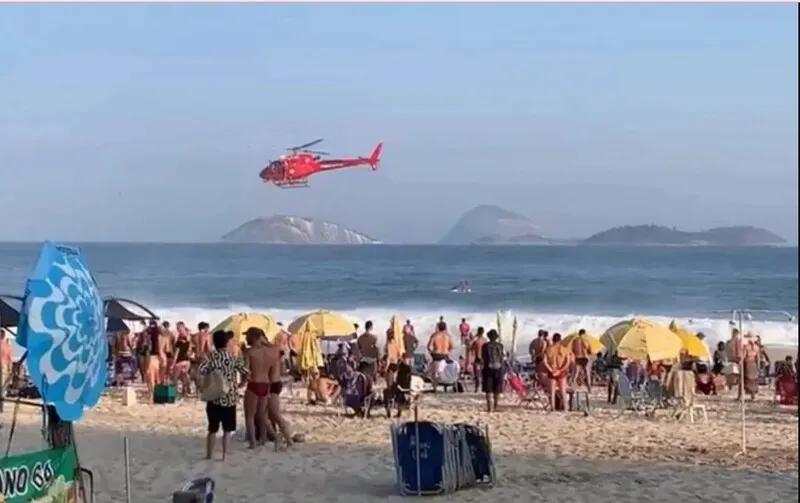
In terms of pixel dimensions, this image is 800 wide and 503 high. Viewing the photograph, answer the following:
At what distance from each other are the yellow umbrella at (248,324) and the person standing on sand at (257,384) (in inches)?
237

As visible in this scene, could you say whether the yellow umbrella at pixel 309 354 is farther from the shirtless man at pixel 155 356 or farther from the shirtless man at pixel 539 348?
the shirtless man at pixel 539 348

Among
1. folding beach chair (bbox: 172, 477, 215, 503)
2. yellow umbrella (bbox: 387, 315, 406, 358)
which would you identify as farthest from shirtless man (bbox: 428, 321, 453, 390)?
folding beach chair (bbox: 172, 477, 215, 503)

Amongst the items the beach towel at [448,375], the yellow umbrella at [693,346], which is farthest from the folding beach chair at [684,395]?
the beach towel at [448,375]

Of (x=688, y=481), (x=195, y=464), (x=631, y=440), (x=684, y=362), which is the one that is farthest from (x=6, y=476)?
(x=684, y=362)

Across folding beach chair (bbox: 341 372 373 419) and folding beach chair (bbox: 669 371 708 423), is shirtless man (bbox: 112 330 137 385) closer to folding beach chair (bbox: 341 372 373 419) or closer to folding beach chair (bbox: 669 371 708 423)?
folding beach chair (bbox: 341 372 373 419)

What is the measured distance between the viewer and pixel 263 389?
10.4 metres

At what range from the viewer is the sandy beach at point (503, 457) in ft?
28.2

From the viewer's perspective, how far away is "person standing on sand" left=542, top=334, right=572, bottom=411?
45.8 feet

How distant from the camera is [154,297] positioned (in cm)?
5800

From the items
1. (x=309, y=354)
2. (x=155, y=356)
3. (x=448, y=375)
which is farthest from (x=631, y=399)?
(x=155, y=356)

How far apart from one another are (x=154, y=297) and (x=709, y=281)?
32.6 metres

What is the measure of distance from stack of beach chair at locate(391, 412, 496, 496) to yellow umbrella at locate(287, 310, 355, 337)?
29.6ft

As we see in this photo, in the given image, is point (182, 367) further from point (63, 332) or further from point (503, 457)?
point (63, 332)

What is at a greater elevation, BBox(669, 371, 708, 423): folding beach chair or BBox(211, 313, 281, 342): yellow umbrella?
BBox(211, 313, 281, 342): yellow umbrella
